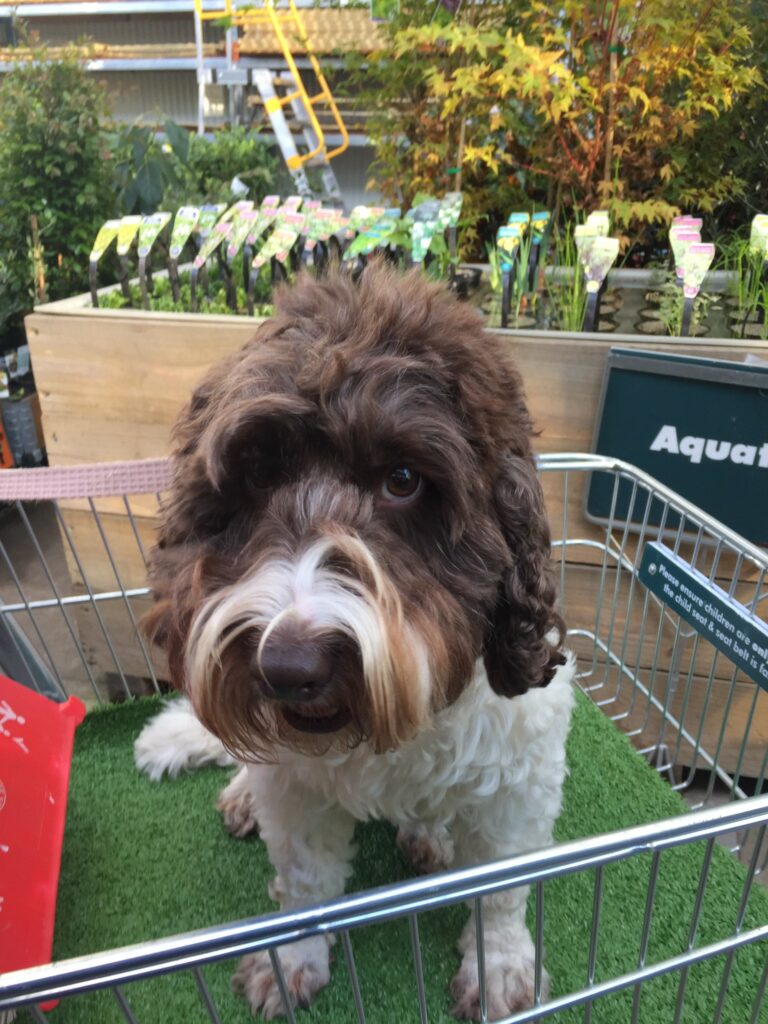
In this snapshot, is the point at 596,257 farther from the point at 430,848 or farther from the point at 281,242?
the point at 430,848

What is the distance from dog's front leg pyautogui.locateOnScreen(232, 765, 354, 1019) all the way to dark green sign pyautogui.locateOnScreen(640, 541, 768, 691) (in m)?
0.81

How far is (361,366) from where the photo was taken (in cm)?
104

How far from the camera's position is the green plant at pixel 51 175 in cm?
320

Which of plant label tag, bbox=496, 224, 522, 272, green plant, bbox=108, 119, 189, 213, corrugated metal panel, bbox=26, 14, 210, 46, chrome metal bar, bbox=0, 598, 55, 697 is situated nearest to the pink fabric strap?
chrome metal bar, bbox=0, 598, 55, 697

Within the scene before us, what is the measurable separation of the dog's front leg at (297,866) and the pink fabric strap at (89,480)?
0.72 m

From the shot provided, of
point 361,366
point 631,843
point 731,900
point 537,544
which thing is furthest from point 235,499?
point 731,900

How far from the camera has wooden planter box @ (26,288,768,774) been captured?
2.10 meters

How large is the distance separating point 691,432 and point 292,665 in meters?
1.46

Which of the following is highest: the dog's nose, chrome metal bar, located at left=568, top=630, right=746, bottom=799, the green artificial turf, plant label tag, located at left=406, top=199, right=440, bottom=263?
plant label tag, located at left=406, top=199, right=440, bottom=263

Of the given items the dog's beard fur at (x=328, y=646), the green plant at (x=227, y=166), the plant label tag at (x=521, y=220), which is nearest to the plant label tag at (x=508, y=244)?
the plant label tag at (x=521, y=220)

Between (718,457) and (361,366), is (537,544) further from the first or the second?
(718,457)

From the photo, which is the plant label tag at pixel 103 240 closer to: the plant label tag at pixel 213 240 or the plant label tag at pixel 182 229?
the plant label tag at pixel 182 229

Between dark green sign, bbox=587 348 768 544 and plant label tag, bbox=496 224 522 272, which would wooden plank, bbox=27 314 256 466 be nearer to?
plant label tag, bbox=496 224 522 272

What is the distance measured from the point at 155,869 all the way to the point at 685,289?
80.8 inches
